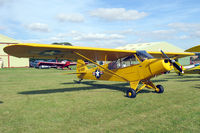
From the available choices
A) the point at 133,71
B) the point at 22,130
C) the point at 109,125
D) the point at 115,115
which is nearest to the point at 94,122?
the point at 109,125

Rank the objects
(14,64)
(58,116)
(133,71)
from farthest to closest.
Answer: (14,64)
(133,71)
(58,116)

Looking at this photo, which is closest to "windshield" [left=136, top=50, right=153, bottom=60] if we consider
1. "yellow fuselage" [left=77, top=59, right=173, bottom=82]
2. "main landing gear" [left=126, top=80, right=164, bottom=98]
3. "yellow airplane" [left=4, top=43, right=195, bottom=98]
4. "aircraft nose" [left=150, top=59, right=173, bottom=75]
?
"yellow airplane" [left=4, top=43, right=195, bottom=98]

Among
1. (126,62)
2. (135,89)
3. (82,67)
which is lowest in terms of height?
(135,89)

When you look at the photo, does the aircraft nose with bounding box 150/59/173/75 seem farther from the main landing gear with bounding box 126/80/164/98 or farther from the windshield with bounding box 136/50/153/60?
the main landing gear with bounding box 126/80/164/98

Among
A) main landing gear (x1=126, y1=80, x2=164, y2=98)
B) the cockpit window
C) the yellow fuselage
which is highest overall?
the cockpit window

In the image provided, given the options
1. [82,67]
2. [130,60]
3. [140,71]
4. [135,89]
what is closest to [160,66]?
[140,71]

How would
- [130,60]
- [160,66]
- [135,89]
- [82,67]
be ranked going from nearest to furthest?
1. [160,66]
2. [135,89]
3. [130,60]
4. [82,67]

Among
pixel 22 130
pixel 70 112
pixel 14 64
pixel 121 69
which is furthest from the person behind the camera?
pixel 14 64

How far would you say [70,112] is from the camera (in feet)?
16.5

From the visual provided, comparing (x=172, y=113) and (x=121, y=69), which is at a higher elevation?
(x=121, y=69)

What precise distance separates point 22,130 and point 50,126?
0.59 metres

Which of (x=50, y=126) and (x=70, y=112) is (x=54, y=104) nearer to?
(x=70, y=112)

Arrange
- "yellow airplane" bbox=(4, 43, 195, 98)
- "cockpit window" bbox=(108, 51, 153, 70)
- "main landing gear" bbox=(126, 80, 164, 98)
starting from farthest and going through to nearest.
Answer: "cockpit window" bbox=(108, 51, 153, 70) < "main landing gear" bbox=(126, 80, 164, 98) < "yellow airplane" bbox=(4, 43, 195, 98)

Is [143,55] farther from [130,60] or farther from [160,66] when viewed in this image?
[160,66]
